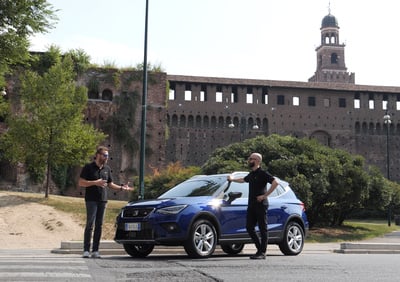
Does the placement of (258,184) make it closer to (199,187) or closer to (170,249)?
(199,187)

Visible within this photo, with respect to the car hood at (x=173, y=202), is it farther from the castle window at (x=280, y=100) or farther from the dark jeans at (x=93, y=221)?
the castle window at (x=280, y=100)

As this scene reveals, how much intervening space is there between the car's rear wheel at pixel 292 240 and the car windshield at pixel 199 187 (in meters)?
1.61

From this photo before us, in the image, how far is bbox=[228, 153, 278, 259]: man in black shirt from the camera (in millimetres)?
9039

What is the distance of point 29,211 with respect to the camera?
23.3 meters

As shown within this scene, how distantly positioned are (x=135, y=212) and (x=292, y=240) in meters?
3.15

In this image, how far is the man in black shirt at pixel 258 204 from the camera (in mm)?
9039

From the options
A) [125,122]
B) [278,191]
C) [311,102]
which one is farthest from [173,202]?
[311,102]

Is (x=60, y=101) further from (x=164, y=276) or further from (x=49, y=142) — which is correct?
(x=164, y=276)

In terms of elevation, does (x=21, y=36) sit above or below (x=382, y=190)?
above

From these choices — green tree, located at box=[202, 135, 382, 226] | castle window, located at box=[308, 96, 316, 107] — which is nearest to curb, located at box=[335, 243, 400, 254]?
green tree, located at box=[202, 135, 382, 226]

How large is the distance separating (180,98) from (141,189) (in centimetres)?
4215

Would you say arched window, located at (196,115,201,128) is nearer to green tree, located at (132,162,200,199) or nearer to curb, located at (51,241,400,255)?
green tree, located at (132,162,200,199)

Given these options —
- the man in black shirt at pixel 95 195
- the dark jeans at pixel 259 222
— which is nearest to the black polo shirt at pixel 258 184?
the dark jeans at pixel 259 222

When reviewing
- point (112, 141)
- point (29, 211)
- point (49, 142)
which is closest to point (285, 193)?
point (29, 211)
